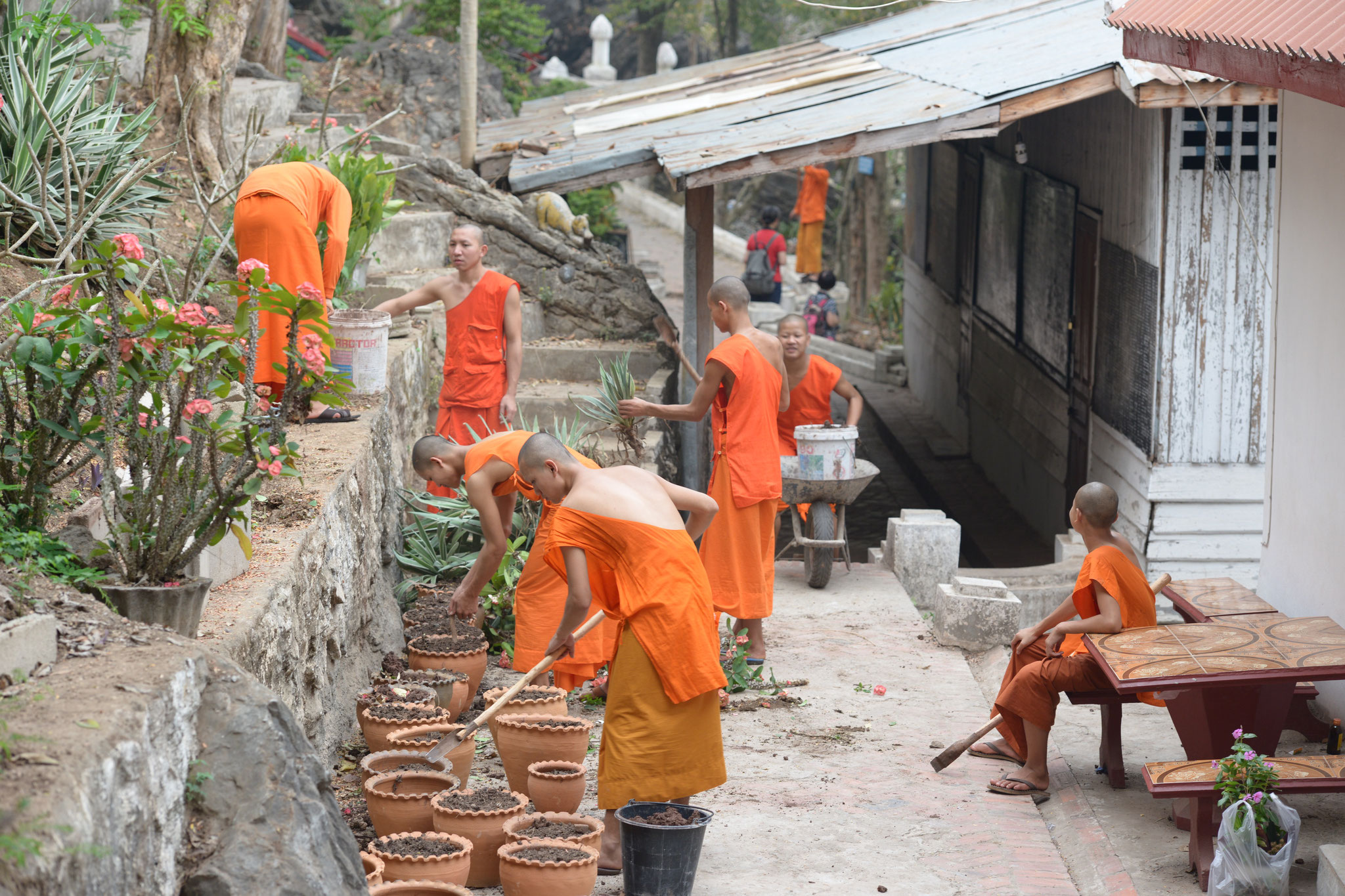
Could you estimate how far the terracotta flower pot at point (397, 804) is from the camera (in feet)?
15.2

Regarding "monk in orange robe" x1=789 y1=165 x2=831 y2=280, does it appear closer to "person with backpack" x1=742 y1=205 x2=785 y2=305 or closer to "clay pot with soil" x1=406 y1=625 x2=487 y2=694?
"person with backpack" x1=742 y1=205 x2=785 y2=305

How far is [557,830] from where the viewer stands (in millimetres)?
4594

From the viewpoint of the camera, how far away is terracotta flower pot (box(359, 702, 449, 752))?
521 centimetres

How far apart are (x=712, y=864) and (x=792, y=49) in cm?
1105

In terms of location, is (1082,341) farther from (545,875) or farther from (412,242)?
(545,875)

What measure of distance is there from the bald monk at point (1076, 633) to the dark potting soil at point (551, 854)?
218 cm

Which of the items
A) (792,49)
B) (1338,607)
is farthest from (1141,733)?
(792,49)

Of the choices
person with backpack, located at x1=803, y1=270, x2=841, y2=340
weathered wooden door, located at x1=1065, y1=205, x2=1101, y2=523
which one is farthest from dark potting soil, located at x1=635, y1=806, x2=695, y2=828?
person with backpack, located at x1=803, y1=270, x2=841, y2=340

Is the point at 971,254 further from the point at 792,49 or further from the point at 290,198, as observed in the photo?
the point at 290,198

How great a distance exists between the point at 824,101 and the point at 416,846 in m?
6.91

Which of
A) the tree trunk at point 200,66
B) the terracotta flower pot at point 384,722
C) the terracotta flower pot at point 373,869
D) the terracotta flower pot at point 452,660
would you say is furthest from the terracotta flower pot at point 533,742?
the tree trunk at point 200,66

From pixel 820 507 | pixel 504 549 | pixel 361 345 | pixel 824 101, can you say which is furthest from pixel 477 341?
pixel 824 101

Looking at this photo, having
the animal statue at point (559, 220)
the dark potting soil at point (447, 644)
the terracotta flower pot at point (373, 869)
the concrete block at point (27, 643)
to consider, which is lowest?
the terracotta flower pot at point (373, 869)

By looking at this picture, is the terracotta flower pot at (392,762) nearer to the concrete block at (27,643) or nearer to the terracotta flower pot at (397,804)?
the terracotta flower pot at (397,804)
